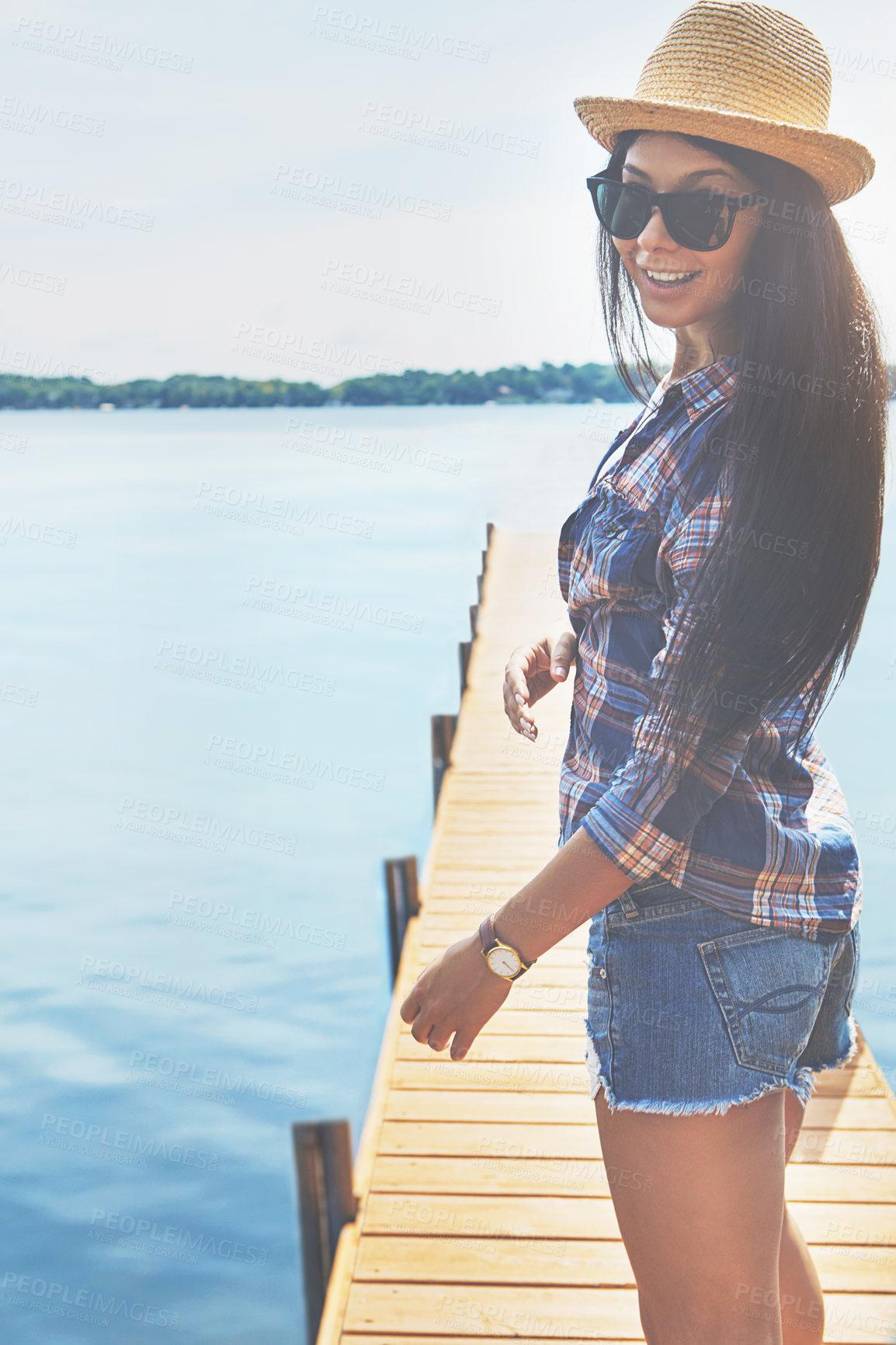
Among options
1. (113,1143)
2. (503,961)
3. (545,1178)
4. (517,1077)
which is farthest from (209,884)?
(503,961)

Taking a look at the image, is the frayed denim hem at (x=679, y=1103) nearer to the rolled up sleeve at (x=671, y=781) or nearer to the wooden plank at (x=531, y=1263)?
the rolled up sleeve at (x=671, y=781)

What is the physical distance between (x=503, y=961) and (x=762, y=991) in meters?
0.29

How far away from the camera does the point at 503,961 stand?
1264mm

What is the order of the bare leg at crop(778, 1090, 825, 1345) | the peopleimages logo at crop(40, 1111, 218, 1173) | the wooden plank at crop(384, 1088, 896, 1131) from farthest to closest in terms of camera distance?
the peopleimages logo at crop(40, 1111, 218, 1173), the wooden plank at crop(384, 1088, 896, 1131), the bare leg at crop(778, 1090, 825, 1345)

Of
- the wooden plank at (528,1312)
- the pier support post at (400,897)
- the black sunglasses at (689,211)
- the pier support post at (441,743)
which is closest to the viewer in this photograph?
the black sunglasses at (689,211)

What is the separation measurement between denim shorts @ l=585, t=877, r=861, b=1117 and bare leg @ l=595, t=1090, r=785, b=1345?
0.03m

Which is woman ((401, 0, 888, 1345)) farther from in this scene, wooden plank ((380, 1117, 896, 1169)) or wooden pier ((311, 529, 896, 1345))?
wooden plank ((380, 1117, 896, 1169))

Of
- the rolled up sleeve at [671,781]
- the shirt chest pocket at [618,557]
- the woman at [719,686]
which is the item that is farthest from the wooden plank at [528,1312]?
the shirt chest pocket at [618,557]

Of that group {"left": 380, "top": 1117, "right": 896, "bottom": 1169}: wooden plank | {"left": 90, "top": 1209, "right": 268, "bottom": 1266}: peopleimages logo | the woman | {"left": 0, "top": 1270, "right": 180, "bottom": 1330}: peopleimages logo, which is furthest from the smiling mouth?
{"left": 90, "top": 1209, "right": 268, "bottom": 1266}: peopleimages logo

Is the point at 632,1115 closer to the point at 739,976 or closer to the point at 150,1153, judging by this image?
the point at 739,976

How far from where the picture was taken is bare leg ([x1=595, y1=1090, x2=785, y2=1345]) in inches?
48.4

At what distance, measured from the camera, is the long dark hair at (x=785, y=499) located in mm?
1171

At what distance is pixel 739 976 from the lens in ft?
4.13

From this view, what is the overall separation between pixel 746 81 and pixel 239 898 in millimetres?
12608
